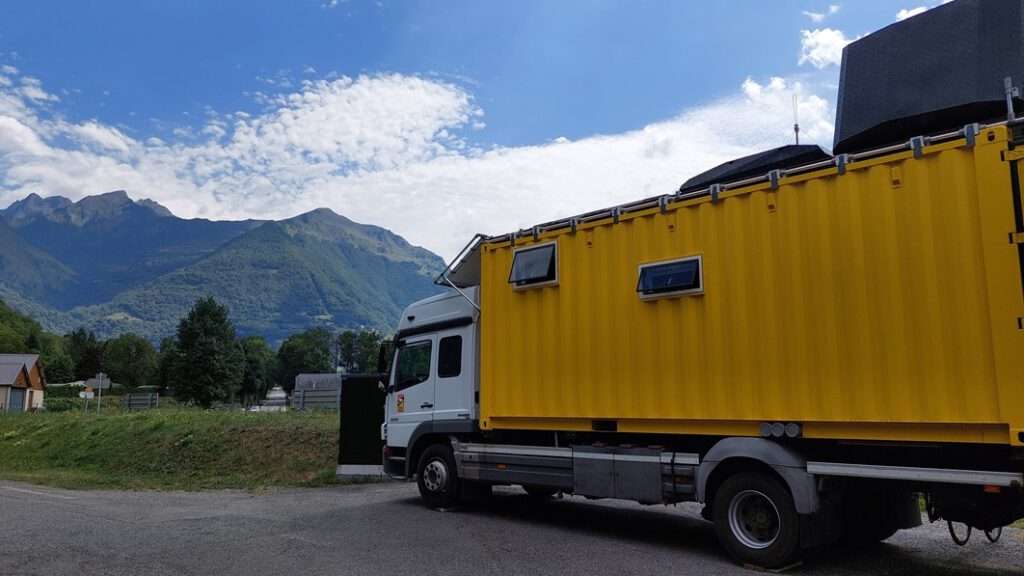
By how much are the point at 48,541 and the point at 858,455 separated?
339 inches

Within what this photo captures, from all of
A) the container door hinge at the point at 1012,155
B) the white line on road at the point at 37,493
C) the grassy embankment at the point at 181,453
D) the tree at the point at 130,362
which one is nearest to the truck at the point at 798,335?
the container door hinge at the point at 1012,155

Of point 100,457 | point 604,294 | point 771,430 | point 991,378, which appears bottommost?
point 100,457

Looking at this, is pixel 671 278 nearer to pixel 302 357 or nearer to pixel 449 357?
pixel 449 357

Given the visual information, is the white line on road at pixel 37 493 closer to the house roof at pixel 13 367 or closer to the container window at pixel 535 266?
the container window at pixel 535 266

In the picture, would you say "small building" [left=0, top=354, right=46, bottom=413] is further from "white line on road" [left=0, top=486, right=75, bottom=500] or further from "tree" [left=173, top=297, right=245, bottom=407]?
"white line on road" [left=0, top=486, right=75, bottom=500]

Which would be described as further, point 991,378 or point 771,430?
point 771,430

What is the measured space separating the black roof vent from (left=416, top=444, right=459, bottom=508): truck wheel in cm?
701

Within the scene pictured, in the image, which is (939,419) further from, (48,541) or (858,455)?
(48,541)

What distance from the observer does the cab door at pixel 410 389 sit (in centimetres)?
1112

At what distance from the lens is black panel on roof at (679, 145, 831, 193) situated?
9938mm

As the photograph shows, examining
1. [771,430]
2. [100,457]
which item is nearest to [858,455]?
[771,430]

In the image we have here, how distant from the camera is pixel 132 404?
3506 centimetres

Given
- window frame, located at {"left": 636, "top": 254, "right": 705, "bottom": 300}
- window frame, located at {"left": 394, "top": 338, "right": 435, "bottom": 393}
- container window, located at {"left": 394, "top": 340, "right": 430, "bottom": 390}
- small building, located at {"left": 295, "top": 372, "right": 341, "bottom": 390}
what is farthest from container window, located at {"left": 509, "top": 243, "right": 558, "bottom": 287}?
small building, located at {"left": 295, "top": 372, "right": 341, "bottom": 390}

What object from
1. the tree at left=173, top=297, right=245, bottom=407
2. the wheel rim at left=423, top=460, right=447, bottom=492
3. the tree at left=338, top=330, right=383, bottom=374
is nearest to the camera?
the wheel rim at left=423, top=460, right=447, bottom=492
